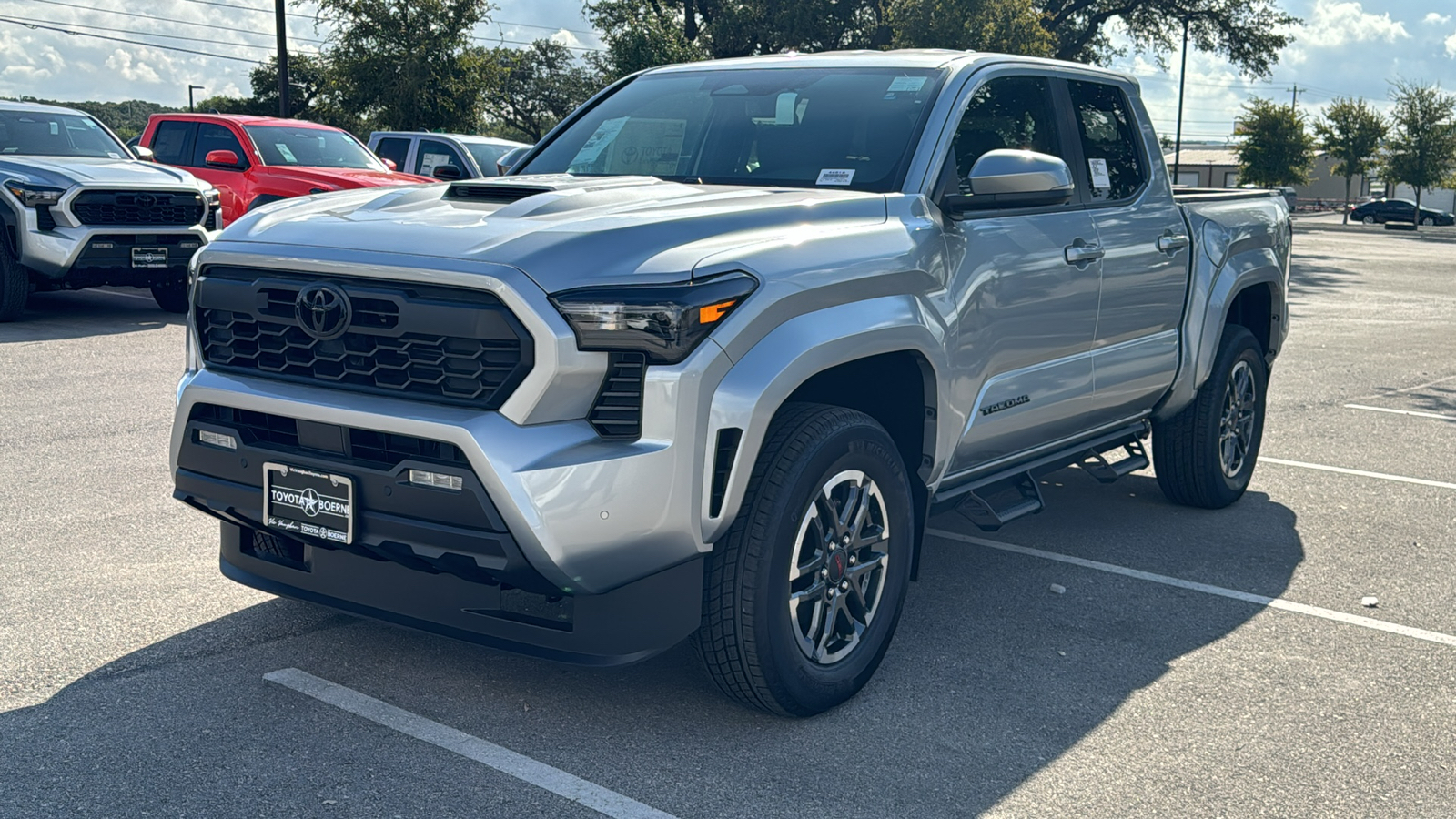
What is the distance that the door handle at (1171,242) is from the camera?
5691 millimetres

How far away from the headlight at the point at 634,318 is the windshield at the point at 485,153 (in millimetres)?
14481

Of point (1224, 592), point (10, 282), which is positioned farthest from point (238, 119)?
point (1224, 592)

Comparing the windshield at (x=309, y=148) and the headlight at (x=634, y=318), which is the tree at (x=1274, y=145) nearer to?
the windshield at (x=309, y=148)

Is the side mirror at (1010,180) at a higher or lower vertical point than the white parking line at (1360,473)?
higher

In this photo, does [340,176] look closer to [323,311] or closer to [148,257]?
[148,257]

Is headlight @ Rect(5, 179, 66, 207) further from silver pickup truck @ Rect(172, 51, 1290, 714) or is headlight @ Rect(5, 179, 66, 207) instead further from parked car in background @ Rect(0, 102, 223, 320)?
silver pickup truck @ Rect(172, 51, 1290, 714)

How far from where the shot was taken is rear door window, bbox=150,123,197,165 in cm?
1533

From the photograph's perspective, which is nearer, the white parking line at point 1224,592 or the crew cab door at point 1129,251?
the white parking line at point 1224,592

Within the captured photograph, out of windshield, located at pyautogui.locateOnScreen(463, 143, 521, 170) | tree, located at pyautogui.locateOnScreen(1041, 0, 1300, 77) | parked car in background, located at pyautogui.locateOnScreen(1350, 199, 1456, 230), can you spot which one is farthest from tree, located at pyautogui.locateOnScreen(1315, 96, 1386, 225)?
windshield, located at pyautogui.locateOnScreen(463, 143, 521, 170)

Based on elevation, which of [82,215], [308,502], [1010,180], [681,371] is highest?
[1010,180]

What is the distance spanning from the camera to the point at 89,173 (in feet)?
39.8

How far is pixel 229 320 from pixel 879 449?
6.41ft

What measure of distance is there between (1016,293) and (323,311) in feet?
7.80

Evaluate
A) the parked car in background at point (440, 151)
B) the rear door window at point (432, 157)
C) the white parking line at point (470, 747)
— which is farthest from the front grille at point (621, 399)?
the rear door window at point (432, 157)
